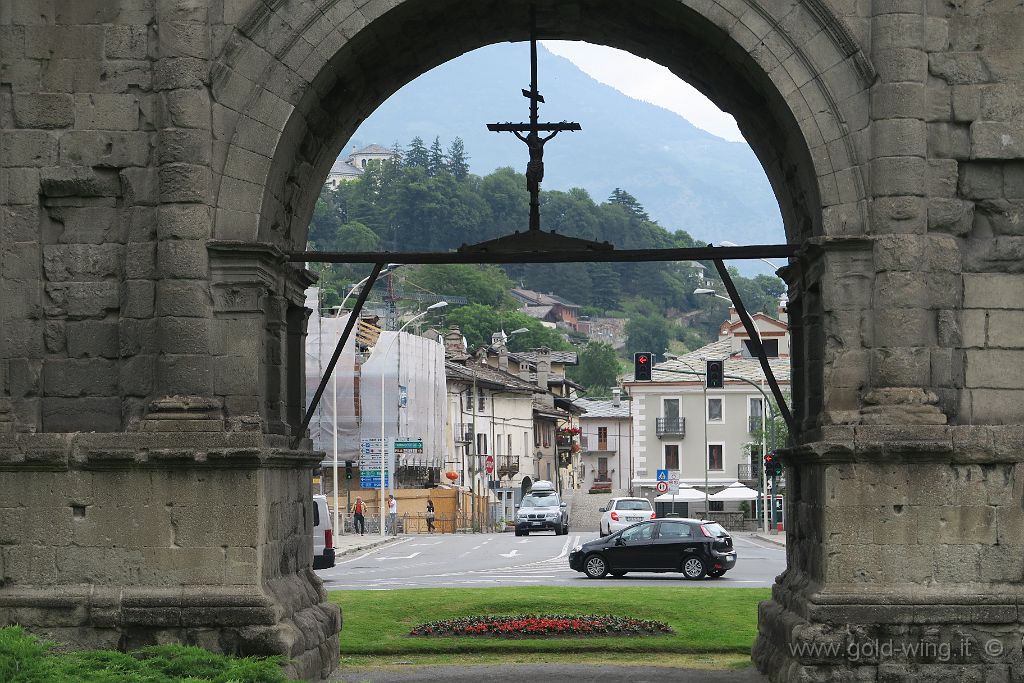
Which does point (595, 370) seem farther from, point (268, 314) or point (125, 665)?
point (125, 665)

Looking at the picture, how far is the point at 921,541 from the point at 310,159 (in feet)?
22.8

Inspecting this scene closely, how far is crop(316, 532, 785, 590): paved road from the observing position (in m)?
27.7

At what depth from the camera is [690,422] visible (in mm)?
70500

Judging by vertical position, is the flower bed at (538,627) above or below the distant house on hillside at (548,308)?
below

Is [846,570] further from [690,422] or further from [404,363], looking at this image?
[690,422]

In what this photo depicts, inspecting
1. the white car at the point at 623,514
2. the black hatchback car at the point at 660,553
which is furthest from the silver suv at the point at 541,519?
the black hatchback car at the point at 660,553

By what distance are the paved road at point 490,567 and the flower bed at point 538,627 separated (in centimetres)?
766

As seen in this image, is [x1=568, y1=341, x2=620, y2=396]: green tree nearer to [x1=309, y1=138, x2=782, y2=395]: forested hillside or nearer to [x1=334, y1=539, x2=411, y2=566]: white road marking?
[x1=309, y1=138, x2=782, y2=395]: forested hillside

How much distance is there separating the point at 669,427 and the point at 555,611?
169ft

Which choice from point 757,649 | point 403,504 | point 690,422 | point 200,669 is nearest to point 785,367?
point 690,422

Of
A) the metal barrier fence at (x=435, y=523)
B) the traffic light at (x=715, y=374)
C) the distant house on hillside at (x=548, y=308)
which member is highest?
the distant house on hillside at (x=548, y=308)

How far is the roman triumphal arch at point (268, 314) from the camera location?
1250cm

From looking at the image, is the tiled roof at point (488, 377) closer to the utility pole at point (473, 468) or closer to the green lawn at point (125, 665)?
the utility pole at point (473, 468)

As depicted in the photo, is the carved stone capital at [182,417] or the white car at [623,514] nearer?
the carved stone capital at [182,417]
